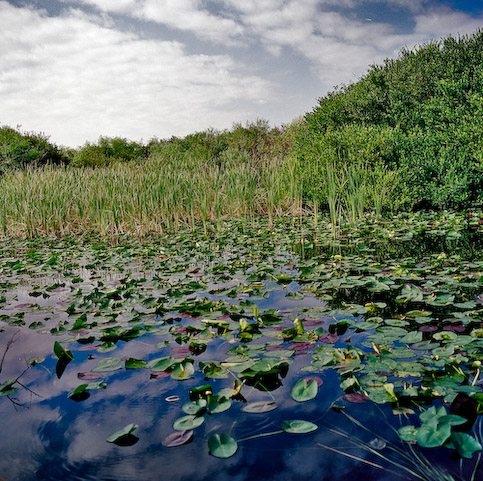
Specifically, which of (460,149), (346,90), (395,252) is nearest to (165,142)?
(346,90)

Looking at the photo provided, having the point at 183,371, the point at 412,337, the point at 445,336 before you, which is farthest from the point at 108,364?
the point at 445,336

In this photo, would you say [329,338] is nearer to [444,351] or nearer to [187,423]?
[444,351]

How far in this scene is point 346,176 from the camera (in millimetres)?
7367

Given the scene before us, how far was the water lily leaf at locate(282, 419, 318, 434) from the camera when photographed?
149 centimetres

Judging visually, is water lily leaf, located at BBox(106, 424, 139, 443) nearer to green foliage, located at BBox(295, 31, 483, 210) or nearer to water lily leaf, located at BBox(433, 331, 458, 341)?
water lily leaf, located at BBox(433, 331, 458, 341)

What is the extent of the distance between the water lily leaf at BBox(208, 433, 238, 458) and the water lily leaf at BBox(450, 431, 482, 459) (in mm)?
769

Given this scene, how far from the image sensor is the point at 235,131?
19984 mm

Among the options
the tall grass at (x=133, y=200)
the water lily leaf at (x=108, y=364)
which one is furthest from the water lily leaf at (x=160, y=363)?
the tall grass at (x=133, y=200)

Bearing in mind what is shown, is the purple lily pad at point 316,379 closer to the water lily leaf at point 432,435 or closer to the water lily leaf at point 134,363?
the water lily leaf at point 432,435

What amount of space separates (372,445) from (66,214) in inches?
315

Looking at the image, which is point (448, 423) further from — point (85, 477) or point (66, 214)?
point (66, 214)

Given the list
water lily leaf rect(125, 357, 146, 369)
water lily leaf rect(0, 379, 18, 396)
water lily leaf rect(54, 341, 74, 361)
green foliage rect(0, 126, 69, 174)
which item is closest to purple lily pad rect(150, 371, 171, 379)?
water lily leaf rect(125, 357, 146, 369)

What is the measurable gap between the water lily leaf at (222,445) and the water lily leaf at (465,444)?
77cm

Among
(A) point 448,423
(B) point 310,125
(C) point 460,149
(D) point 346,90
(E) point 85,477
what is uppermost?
(D) point 346,90
